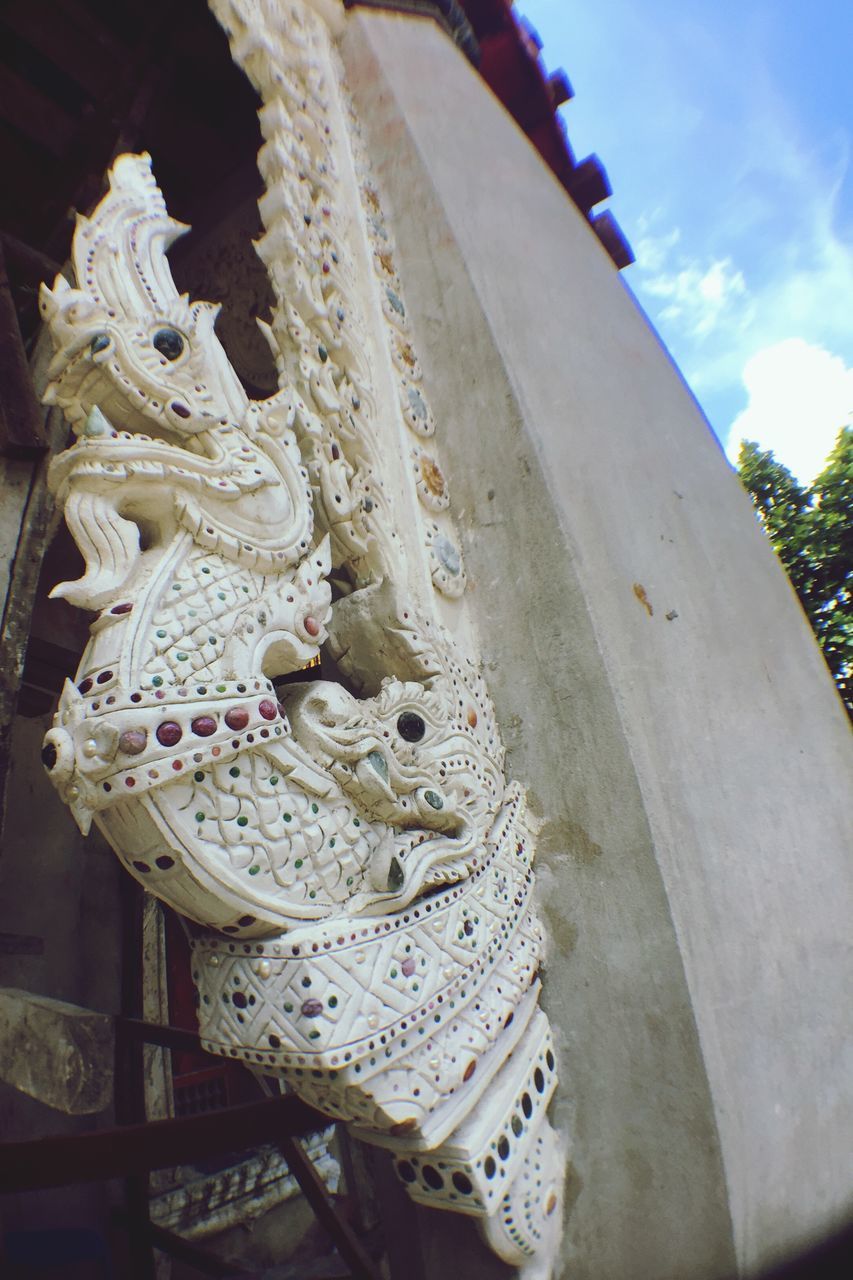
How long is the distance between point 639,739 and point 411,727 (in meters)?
0.53

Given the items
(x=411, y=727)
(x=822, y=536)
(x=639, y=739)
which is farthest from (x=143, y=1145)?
(x=822, y=536)

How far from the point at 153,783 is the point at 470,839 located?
28.4 inches

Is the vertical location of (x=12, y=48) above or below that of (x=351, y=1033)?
above

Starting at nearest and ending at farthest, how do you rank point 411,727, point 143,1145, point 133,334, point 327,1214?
point 143,1145 → point 133,334 → point 411,727 → point 327,1214

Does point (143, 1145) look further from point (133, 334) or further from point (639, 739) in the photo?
point (133, 334)

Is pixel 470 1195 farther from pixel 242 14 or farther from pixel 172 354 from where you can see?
pixel 242 14

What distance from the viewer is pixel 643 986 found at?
1574 millimetres

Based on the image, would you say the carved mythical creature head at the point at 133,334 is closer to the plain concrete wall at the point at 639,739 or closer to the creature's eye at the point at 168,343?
the creature's eye at the point at 168,343

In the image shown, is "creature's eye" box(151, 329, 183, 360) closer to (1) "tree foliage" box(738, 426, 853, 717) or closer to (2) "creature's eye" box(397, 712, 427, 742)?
(2) "creature's eye" box(397, 712, 427, 742)

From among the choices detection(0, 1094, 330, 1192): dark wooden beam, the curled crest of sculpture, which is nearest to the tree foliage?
the curled crest of sculpture

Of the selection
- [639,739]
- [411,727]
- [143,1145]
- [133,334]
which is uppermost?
[133,334]

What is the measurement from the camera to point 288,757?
4.46 ft

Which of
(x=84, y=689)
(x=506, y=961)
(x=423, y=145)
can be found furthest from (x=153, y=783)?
(x=423, y=145)

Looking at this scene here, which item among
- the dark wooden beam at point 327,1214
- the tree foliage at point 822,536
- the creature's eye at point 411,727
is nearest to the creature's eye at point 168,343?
the creature's eye at point 411,727
